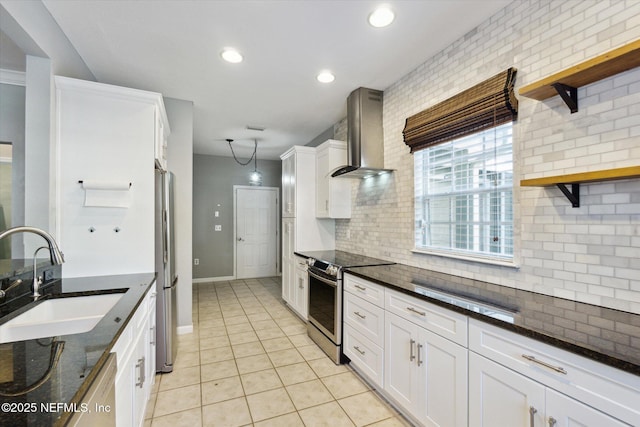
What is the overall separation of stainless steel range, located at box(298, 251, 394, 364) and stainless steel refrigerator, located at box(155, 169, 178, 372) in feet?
4.57

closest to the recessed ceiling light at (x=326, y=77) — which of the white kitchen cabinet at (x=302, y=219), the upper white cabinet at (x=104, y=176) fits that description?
the white kitchen cabinet at (x=302, y=219)

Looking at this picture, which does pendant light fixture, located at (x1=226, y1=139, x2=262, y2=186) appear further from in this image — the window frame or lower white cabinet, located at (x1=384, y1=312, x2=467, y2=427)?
lower white cabinet, located at (x1=384, y1=312, x2=467, y2=427)

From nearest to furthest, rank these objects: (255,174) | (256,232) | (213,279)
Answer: (255,174) → (213,279) → (256,232)

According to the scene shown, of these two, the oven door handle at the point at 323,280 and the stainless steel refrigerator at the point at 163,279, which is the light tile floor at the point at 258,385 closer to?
the stainless steel refrigerator at the point at 163,279

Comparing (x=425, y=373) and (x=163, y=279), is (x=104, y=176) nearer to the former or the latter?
(x=163, y=279)

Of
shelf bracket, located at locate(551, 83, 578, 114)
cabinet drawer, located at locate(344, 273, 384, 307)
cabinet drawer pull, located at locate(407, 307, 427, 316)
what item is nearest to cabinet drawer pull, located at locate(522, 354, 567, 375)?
cabinet drawer pull, located at locate(407, 307, 427, 316)

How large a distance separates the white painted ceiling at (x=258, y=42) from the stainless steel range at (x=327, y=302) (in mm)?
1855

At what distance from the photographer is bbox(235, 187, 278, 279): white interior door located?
6426 mm

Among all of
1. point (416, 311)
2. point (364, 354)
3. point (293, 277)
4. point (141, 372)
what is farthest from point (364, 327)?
point (293, 277)

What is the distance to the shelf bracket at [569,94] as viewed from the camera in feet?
4.72

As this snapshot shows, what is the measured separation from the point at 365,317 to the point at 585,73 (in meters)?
1.98

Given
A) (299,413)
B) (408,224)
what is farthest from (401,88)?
(299,413)

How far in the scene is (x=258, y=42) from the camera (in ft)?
7.44

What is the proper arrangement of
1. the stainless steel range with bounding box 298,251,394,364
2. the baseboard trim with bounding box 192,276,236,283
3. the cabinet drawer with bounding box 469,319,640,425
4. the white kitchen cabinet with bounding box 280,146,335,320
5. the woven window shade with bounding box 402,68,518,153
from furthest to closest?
the baseboard trim with bounding box 192,276,236,283, the white kitchen cabinet with bounding box 280,146,335,320, the stainless steel range with bounding box 298,251,394,364, the woven window shade with bounding box 402,68,518,153, the cabinet drawer with bounding box 469,319,640,425
